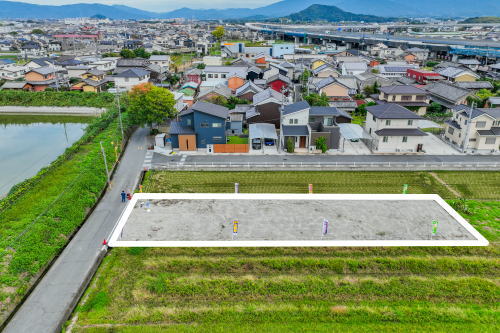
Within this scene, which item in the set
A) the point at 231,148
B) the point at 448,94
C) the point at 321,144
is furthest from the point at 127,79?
the point at 448,94

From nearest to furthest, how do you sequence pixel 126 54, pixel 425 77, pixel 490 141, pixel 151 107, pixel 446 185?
1. pixel 446 185
2. pixel 490 141
3. pixel 151 107
4. pixel 425 77
5. pixel 126 54

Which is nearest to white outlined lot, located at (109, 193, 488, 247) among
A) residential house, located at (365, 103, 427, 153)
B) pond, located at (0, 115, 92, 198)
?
residential house, located at (365, 103, 427, 153)

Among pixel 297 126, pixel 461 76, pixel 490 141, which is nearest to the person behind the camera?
pixel 490 141

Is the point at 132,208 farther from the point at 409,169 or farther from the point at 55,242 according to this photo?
the point at 409,169

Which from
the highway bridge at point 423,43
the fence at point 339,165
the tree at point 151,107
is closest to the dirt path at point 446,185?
the fence at point 339,165

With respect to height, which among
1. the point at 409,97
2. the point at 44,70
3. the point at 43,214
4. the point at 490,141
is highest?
the point at 44,70

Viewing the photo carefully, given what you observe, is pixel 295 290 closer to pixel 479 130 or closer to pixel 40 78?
pixel 479 130

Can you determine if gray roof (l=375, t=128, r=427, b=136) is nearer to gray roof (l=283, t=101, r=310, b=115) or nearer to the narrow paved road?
gray roof (l=283, t=101, r=310, b=115)
